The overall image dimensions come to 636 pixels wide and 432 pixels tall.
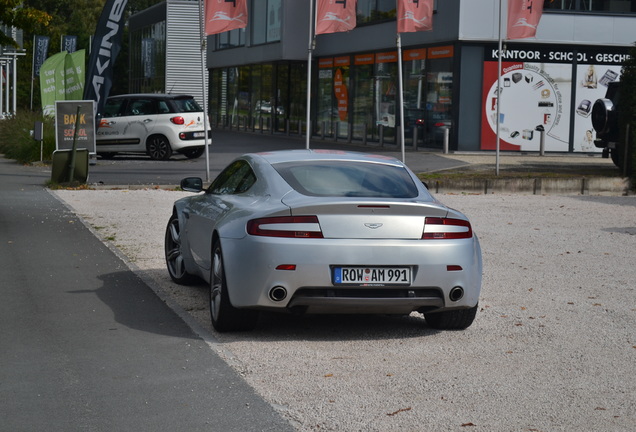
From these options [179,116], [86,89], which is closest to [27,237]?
[86,89]

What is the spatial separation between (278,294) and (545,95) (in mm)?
27840

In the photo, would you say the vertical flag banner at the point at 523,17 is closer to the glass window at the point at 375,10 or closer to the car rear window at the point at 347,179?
the glass window at the point at 375,10

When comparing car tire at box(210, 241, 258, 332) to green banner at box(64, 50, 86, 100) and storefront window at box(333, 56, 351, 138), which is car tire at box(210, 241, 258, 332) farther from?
storefront window at box(333, 56, 351, 138)

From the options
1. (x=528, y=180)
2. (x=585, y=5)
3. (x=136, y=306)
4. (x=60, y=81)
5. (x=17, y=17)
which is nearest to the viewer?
(x=136, y=306)

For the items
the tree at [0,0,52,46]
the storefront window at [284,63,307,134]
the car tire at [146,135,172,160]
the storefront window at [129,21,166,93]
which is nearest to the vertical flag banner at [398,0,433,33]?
the tree at [0,0,52,46]

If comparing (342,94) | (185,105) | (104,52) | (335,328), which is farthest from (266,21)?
(335,328)

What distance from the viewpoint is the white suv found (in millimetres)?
29734

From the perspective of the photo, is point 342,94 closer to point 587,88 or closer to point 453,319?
point 587,88

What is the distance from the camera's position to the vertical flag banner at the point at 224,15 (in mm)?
22344

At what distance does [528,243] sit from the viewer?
1388cm

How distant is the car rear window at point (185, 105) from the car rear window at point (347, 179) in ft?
72.0

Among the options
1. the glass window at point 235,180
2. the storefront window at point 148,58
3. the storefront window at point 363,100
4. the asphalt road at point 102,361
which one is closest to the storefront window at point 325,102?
the storefront window at point 363,100

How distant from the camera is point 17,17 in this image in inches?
712

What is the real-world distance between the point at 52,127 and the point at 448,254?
23592mm
